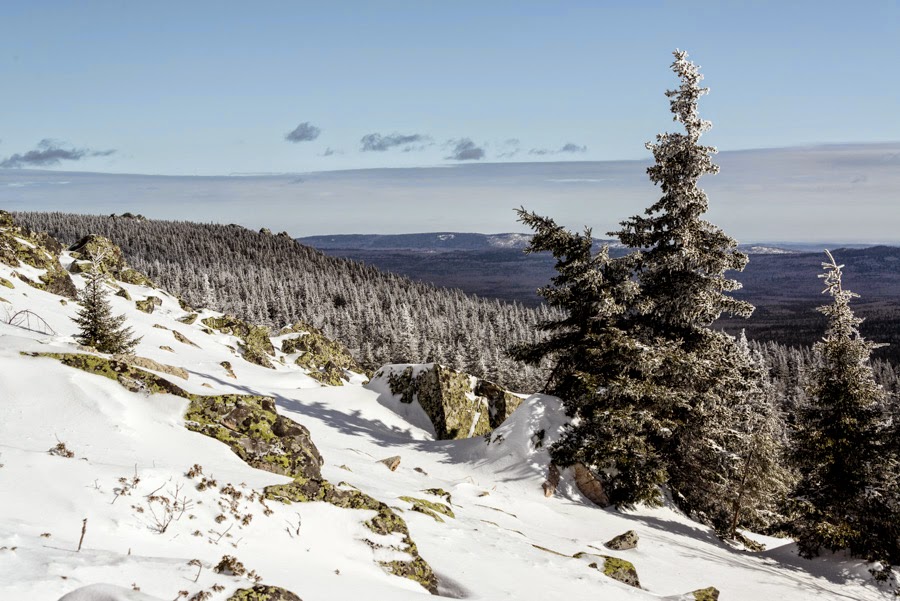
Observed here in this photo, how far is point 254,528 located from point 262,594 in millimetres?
2320

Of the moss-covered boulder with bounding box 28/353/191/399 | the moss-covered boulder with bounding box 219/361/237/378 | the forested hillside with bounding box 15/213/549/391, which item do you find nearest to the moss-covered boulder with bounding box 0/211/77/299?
the moss-covered boulder with bounding box 219/361/237/378

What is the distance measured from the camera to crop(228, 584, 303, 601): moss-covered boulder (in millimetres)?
6176

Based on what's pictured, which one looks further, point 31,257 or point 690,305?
point 31,257

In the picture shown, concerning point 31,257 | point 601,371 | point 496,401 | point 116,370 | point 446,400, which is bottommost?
point 496,401

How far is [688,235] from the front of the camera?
765 inches

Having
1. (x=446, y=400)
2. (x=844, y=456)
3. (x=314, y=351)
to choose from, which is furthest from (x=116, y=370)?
(x=314, y=351)

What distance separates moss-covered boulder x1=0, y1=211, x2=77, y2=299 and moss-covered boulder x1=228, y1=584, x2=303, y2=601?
112ft

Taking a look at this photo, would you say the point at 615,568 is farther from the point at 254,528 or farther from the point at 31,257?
the point at 31,257

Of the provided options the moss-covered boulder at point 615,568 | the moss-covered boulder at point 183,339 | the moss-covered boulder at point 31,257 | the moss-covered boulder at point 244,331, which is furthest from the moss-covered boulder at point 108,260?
the moss-covered boulder at point 615,568

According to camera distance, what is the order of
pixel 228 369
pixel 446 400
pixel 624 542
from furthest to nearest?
pixel 228 369 < pixel 446 400 < pixel 624 542

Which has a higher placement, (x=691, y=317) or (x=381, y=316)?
(x=691, y=317)

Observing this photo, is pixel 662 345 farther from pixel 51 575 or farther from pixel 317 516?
pixel 51 575

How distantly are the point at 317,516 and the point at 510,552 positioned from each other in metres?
4.06

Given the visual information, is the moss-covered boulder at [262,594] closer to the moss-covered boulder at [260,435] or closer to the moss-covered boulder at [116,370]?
the moss-covered boulder at [260,435]
